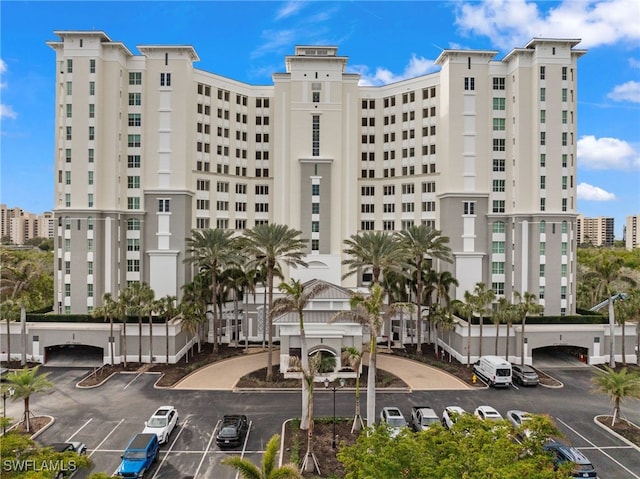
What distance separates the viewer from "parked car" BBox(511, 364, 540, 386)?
3831 centimetres

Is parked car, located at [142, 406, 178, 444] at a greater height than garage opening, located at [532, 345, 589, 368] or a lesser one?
greater

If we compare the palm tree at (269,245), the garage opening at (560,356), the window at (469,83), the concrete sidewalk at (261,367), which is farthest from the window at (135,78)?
the garage opening at (560,356)

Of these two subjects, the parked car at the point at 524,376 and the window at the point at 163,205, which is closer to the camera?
the parked car at the point at 524,376

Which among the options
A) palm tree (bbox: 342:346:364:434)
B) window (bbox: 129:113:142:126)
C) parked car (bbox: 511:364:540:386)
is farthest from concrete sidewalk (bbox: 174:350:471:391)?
window (bbox: 129:113:142:126)

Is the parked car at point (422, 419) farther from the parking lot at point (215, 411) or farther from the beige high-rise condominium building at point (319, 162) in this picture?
the beige high-rise condominium building at point (319, 162)

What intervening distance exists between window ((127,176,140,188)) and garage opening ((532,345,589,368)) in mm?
50090

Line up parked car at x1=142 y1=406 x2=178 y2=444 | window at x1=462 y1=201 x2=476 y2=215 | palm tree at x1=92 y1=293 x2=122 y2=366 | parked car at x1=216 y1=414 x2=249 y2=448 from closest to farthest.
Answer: parked car at x1=216 y1=414 x2=249 y2=448, parked car at x1=142 y1=406 x2=178 y2=444, palm tree at x1=92 y1=293 x2=122 y2=366, window at x1=462 y1=201 x2=476 y2=215

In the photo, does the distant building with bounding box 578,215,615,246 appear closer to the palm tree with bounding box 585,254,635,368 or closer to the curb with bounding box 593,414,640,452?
the palm tree with bounding box 585,254,635,368

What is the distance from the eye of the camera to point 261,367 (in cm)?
4344

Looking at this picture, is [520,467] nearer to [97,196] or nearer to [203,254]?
[203,254]

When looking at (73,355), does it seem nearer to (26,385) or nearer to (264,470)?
(26,385)

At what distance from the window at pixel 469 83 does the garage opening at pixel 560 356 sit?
3208 cm

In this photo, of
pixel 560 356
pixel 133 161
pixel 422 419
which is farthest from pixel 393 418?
pixel 133 161

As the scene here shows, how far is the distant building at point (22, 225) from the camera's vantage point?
526 feet
